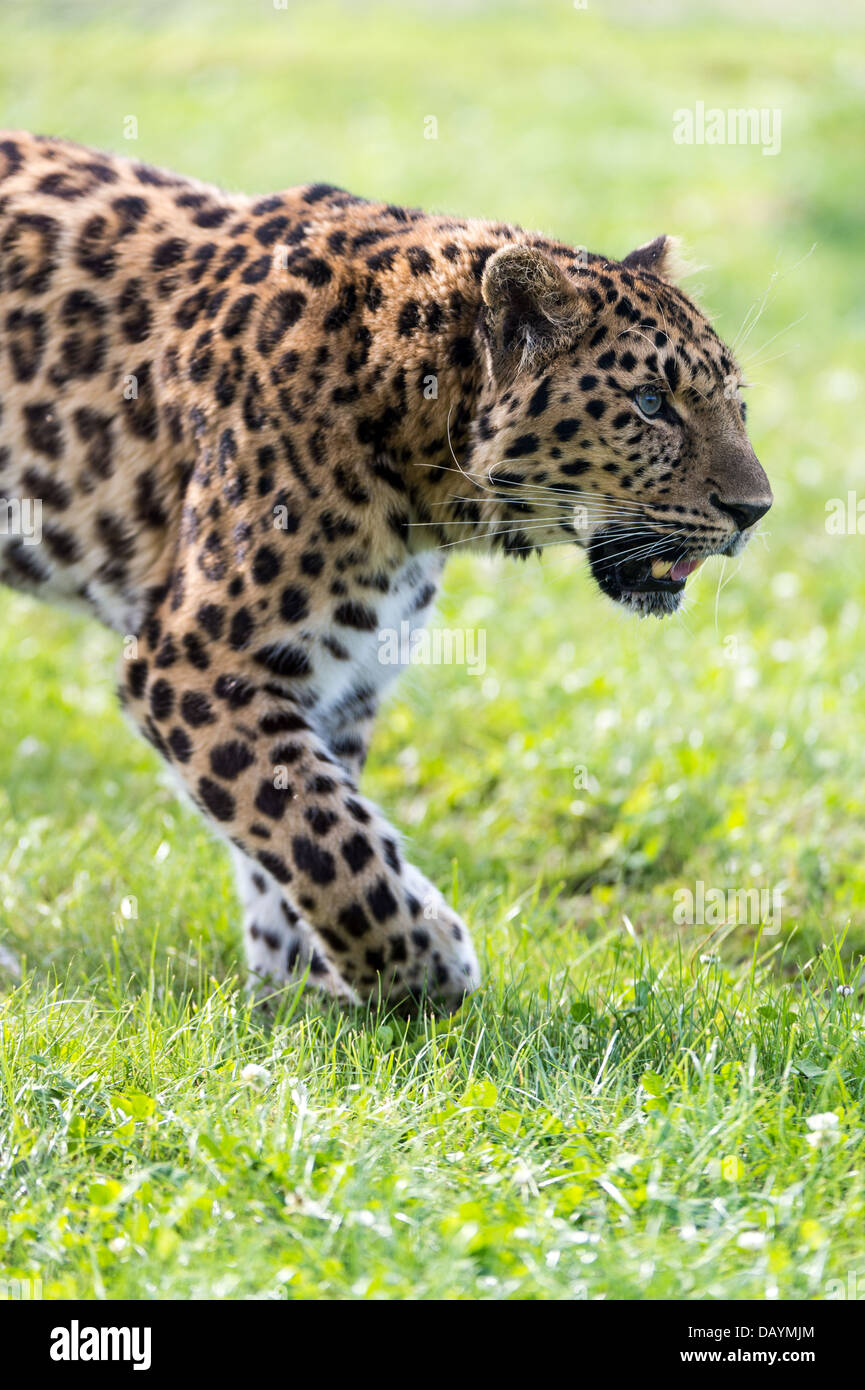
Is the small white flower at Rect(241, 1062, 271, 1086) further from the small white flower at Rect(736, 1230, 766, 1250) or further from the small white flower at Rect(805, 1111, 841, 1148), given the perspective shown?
the small white flower at Rect(805, 1111, 841, 1148)

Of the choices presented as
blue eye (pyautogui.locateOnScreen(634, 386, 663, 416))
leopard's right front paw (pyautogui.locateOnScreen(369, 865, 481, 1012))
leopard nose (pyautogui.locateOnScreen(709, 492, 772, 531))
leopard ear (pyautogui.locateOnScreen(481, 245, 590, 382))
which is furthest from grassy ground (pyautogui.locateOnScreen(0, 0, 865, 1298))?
leopard ear (pyautogui.locateOnScreen(481, 245, 590, 382))

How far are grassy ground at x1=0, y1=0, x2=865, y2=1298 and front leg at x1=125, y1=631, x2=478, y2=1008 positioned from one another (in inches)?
7.2

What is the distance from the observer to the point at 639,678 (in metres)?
8.00

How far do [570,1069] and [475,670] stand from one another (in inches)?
152

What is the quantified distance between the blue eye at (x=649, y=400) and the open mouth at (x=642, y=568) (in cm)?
38

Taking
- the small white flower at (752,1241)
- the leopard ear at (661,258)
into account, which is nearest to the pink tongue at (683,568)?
the leopard ear at (661,258)

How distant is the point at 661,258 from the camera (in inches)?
225

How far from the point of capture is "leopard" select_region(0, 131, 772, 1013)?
4.99 meters

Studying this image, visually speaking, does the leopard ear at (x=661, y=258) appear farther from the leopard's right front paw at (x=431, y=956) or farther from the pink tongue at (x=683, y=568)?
the leopard's right front paw at (x=431, y=956)

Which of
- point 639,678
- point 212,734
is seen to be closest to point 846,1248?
point 212,734

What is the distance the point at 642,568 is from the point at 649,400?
583mm

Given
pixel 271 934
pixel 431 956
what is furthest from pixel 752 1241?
pixel 271 934

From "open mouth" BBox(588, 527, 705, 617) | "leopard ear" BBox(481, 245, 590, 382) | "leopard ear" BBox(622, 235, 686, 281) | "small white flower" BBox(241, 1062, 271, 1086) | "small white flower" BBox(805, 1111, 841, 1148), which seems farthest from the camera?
"leopard ear" BBox(622, 235, 686, 281)

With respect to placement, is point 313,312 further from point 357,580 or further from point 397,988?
point 397,988
